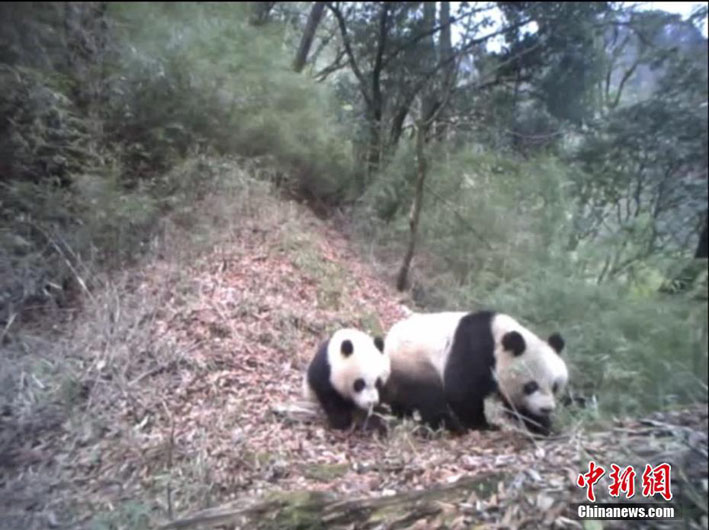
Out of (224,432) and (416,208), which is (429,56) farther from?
(224,432)

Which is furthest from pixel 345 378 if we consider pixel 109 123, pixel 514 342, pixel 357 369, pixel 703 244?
pixel 703 244

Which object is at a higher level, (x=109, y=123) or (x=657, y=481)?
(x=109, y=123)

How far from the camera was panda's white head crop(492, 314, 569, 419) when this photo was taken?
12.7ft

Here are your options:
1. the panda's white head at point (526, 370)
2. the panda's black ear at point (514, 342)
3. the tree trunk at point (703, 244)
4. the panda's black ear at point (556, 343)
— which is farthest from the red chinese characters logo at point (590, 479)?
the tree trunk at point (703, 244)

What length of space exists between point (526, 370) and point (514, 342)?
178mm

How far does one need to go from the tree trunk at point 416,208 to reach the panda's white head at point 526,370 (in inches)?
45.5

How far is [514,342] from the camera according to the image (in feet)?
12.8

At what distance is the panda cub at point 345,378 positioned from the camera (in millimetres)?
4176

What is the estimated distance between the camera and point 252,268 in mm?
4285

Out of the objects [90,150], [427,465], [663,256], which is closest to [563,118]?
[663,256]

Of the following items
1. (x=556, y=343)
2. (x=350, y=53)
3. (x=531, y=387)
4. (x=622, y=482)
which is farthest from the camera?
(x=350, y=53)

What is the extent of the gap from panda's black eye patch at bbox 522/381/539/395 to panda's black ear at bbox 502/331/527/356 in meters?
0.19

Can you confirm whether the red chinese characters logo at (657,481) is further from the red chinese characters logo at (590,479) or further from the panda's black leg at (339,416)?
the panda's black leg at (339,416)

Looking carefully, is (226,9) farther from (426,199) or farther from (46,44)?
(426,199)
